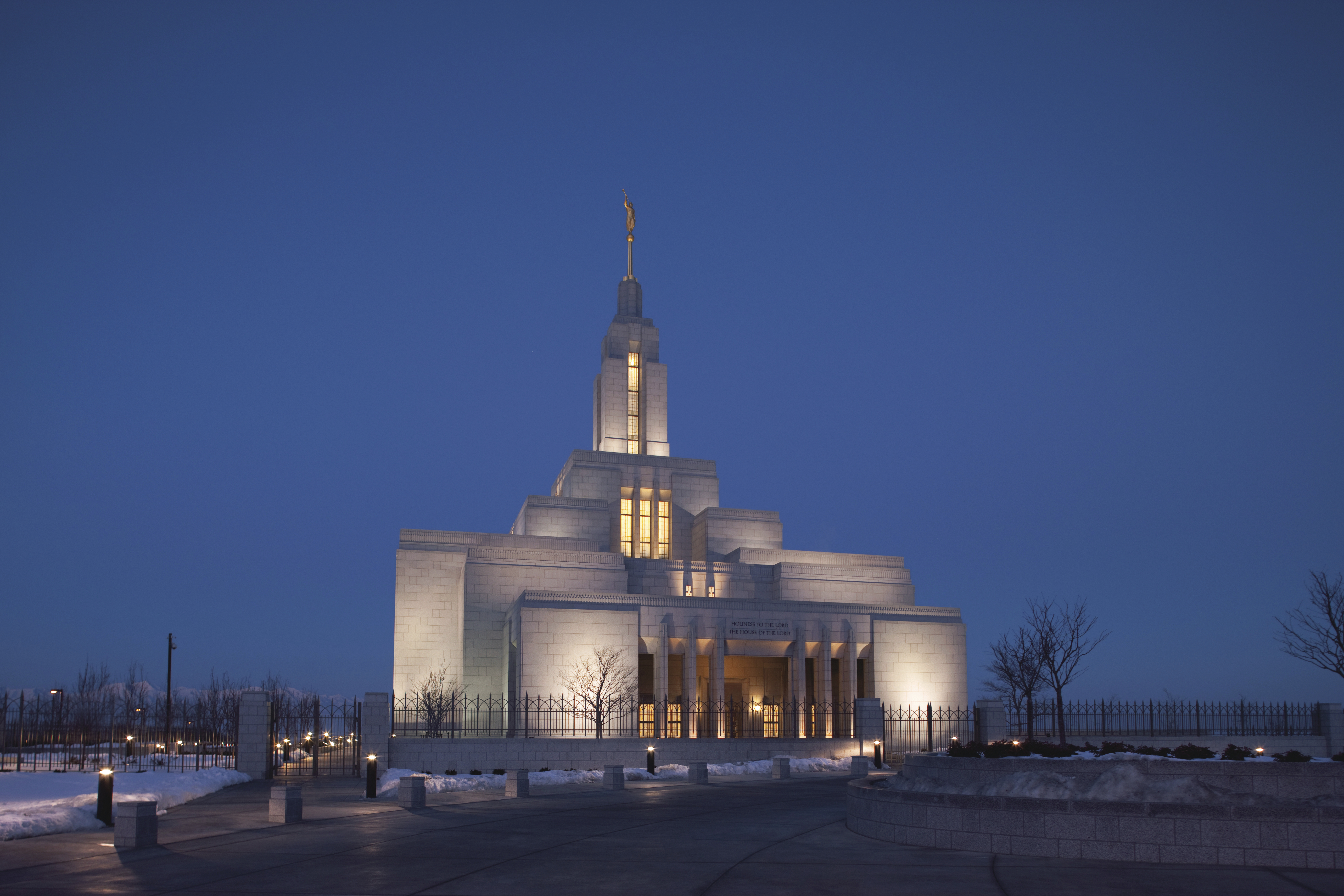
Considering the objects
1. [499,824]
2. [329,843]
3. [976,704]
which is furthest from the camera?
[976,704]

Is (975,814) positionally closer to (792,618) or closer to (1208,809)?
(1208,809)

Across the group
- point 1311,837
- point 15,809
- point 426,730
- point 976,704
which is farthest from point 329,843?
point 976,704

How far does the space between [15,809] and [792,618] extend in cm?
3283

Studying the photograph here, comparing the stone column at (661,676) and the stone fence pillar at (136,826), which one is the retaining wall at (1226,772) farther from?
the stone column at (661,676)

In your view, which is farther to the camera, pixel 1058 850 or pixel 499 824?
pixel 499 824

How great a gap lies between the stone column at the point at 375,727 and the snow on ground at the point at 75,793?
3541mm

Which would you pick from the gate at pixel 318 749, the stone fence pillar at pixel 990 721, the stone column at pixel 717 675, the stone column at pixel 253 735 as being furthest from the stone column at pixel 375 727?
the stone fence pillar at pixel 990 721

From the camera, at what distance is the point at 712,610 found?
151ft

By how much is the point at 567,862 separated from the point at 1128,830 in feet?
24.6

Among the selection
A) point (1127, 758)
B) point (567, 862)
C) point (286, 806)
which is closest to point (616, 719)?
point (286, 806)

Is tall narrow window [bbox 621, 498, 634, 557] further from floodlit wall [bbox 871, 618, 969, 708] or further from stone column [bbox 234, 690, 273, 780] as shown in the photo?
stone column [bbox 234, 690, 273, 780]

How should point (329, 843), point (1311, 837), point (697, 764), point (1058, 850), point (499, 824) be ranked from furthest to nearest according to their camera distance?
point (697, 764), point (499, 824), point (329, 843), point (1058, 850), point (1311, 837)

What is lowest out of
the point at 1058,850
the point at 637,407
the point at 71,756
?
the point at 71,756

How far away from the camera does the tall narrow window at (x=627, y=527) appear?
185 ft
